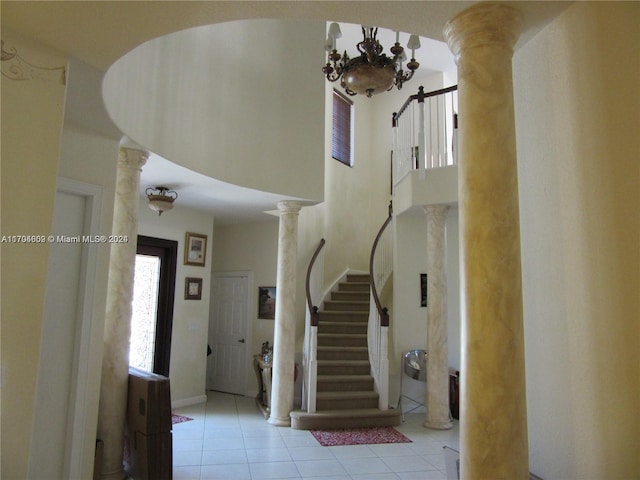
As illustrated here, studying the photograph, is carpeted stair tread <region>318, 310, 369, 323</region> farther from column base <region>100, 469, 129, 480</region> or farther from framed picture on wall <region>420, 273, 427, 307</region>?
column base <region>100, 469, 129, 480</region>

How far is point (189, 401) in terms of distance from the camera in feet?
22.5

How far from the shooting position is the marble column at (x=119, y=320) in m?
4.00

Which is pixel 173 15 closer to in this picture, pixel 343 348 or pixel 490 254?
pixel 490 254

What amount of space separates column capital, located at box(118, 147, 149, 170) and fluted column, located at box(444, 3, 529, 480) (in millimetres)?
3184

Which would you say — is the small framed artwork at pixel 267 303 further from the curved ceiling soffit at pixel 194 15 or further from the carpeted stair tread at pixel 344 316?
the curved ceiling soffit at pixel 194 15

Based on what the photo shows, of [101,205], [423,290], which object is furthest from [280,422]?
[101,205]

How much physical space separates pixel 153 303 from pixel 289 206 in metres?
2.48

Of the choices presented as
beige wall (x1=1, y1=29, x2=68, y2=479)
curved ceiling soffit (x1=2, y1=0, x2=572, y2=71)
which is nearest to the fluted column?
curved ceiling soffit (x1=2, y1=0, x2=572, y2=71)

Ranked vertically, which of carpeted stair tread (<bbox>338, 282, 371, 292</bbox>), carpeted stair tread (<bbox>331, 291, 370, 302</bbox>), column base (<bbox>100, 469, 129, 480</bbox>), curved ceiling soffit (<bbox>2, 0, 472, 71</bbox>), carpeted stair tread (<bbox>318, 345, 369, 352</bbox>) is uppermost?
curved ceiling soffit (<bbox>2, 0, 472, 71</bbox>)

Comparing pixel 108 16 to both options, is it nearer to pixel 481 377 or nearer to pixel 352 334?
pixel 481 377

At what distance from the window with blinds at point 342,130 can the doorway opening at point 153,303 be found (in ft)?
12.4

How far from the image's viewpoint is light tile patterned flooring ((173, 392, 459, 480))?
4258mm

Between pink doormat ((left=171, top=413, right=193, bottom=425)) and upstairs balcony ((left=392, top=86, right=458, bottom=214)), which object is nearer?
pink doormat ((left=171, top=413, right=193, bottom=425))

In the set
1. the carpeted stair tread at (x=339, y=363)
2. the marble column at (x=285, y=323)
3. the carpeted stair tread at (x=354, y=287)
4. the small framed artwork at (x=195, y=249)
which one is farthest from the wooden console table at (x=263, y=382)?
Result: the carpeted stair tread at (x=354, y=287)
